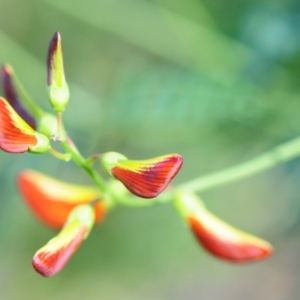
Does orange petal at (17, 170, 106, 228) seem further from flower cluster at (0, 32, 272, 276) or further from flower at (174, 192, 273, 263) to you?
flower at (174, 192, 273, 263)

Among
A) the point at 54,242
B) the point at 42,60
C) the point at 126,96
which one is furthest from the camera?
the point at 42,60

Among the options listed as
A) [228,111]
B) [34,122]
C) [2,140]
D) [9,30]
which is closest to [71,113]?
[228,111]

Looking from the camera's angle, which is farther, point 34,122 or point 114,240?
point 114,240

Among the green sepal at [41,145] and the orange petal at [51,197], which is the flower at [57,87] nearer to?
the green sepal at [41,145]

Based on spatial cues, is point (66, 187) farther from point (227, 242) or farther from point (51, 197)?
point (227, 242)


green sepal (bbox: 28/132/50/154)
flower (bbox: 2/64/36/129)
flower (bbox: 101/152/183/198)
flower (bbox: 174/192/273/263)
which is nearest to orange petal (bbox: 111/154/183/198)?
flower (bbox: 101/152/183/198)

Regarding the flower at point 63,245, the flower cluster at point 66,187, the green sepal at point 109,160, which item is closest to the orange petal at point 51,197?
the flower cluster at point 66,187

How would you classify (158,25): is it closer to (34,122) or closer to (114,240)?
(114,240)
